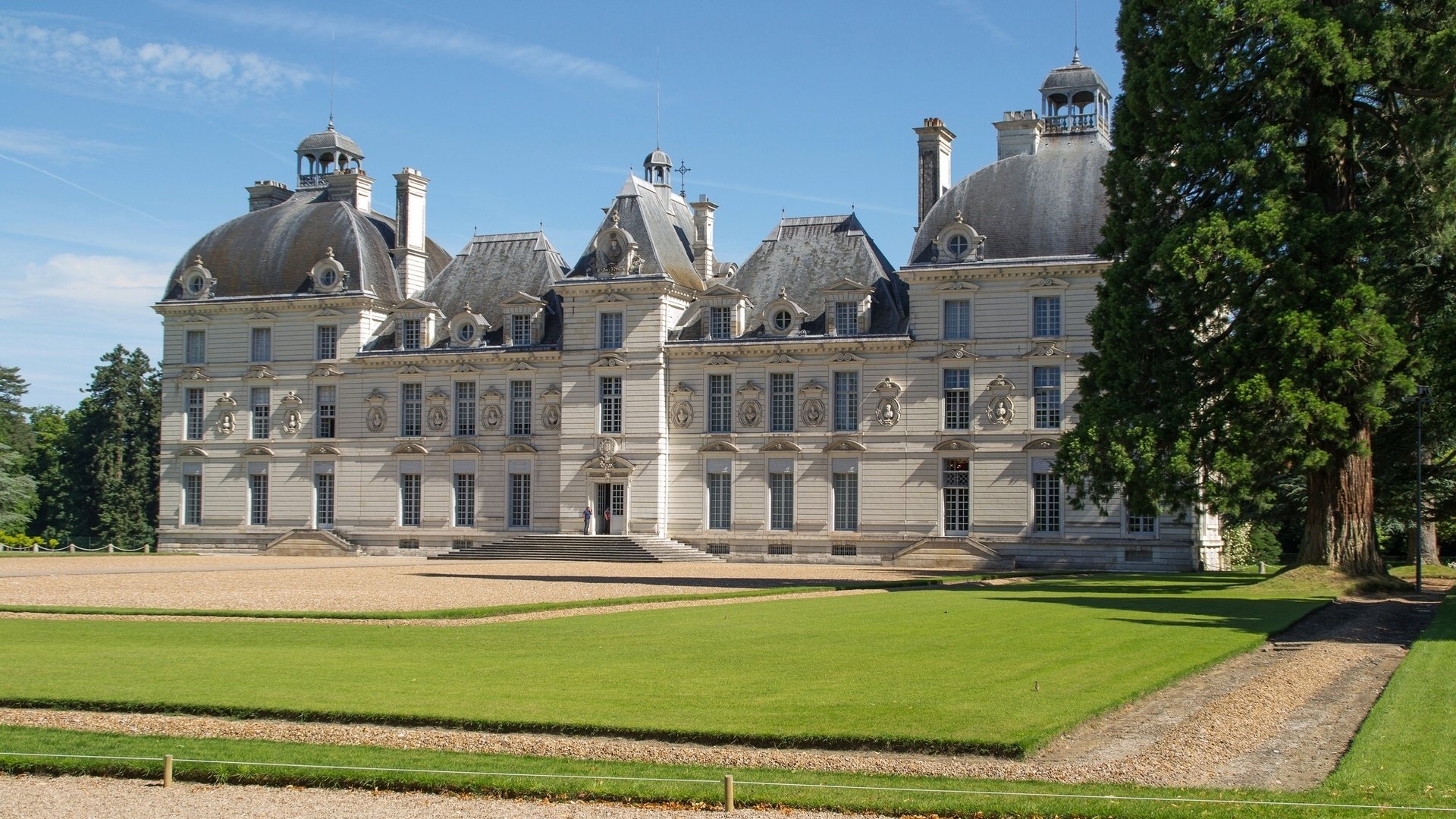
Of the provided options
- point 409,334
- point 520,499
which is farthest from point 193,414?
point 520,499

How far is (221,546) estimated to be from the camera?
51.6 metres

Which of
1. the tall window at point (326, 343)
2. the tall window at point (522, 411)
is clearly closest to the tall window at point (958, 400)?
the tall window at point (522, 411)

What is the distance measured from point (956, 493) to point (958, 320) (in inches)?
201

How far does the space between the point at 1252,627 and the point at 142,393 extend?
5708 cm

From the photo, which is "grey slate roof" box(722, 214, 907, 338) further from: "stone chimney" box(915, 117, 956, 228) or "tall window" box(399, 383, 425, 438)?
"tall window" box(399, 383, 425, 438)

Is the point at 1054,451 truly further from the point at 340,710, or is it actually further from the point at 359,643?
the point at 340,710

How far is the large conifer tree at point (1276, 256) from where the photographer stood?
27062 mm

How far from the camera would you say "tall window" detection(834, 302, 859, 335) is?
45.6m

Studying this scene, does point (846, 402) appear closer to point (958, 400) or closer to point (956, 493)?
point (958, 400)

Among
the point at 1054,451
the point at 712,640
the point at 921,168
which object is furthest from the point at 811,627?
the point at 921,168

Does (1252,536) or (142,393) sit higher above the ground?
(142,393)

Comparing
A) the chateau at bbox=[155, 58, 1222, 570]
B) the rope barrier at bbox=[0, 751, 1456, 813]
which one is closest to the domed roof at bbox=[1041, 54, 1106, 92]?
the chateau at bbox=[155, 58, 1222, 570]

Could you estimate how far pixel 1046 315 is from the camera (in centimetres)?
4306

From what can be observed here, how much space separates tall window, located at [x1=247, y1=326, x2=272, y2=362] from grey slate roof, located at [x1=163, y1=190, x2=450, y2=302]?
1259 mm
